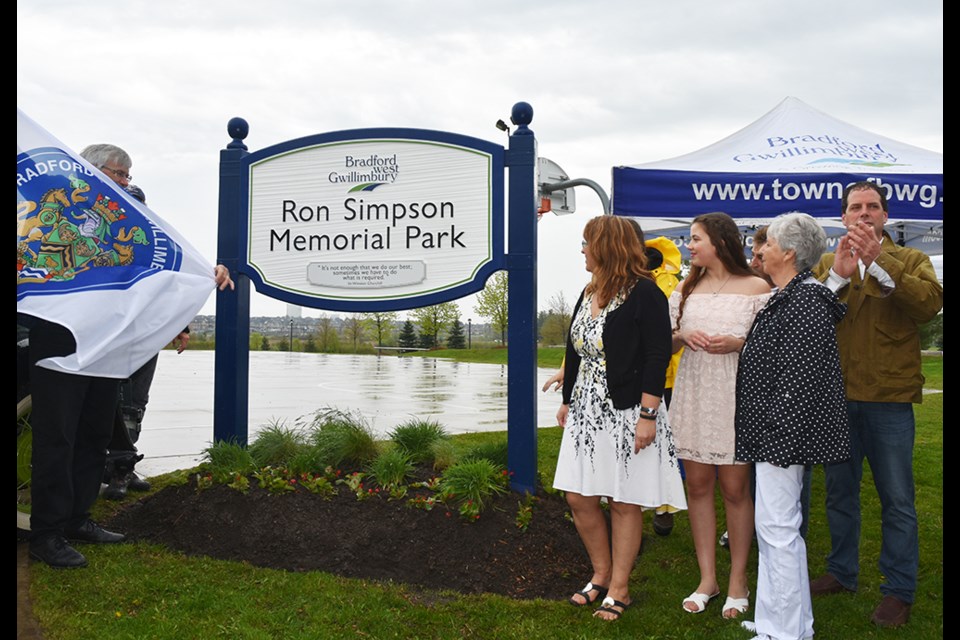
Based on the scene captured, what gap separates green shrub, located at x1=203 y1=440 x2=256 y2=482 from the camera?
4.93m

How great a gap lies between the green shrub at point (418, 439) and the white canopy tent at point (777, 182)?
209 centimetres

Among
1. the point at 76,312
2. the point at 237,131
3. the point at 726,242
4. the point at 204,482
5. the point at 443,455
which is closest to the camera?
the point at 726,242

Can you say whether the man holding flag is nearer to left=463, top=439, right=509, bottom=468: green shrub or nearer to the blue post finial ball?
the blue post finial ball

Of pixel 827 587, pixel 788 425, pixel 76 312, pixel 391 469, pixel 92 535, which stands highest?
pixel 76 312

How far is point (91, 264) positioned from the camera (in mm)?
4359

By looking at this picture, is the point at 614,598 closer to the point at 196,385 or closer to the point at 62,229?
the point at 62,229

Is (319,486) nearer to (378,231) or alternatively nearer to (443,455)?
(443,455)

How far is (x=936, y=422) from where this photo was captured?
39.3ft

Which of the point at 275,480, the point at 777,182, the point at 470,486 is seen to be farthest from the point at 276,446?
the point at 777,182

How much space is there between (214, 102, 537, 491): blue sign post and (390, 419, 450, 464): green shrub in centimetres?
57

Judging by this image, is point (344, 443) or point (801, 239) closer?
point (801, 239)

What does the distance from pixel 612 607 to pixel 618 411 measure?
0.93 m

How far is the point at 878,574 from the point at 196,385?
1464 cm

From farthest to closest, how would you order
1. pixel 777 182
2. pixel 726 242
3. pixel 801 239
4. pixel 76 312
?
pixel 777 182 < pixel 76 312 < pixel 726 242 < pixel 801 239
